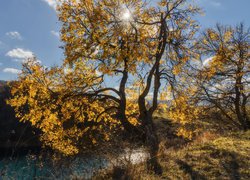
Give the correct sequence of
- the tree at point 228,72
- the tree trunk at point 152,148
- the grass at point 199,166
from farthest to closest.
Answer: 1. the tree at point 228,72
2. the tree trunk at point 152,148
3. the grass at point 199,166

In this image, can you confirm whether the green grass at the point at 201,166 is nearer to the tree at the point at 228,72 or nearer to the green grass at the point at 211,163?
the green grass at the point at 211,163

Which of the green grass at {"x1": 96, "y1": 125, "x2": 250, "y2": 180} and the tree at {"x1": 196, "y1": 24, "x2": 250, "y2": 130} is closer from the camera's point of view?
the green grass at {"x1": 96, "y1": 125, "x2": 250, "y2": 180}

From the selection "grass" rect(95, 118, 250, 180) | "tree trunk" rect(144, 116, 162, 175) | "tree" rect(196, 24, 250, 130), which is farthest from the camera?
"tree" rect(196, 24, 250, 130)

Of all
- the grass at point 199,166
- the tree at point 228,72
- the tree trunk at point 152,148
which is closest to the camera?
the grass at point 199,166

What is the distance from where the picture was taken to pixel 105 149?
9555 mm

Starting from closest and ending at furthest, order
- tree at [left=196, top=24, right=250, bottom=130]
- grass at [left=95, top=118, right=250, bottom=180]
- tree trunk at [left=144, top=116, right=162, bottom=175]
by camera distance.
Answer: grass at [left=95, top=118, right=250, bottom=180] < tree trunk at [left=144, top=116, right=162, bottom=175] < tree at [left=196, top=24, right=250, bottom=130]

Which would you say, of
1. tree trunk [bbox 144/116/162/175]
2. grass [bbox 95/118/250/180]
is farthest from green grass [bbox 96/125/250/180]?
tree trunk [bbox 144/116/162/175]

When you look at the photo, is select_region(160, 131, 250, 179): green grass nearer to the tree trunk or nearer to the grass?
the grass

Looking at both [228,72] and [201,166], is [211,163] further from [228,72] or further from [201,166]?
[228,72]

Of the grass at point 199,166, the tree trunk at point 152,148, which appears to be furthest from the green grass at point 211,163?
the tree trunk at point 152,148

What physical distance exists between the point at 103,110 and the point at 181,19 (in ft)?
22.1

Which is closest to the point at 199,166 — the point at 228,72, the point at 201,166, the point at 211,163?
the point at 201,166

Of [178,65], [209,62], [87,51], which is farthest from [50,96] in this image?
[209,62]

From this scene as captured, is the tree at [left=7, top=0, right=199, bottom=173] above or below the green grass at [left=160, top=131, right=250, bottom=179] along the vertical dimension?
above
